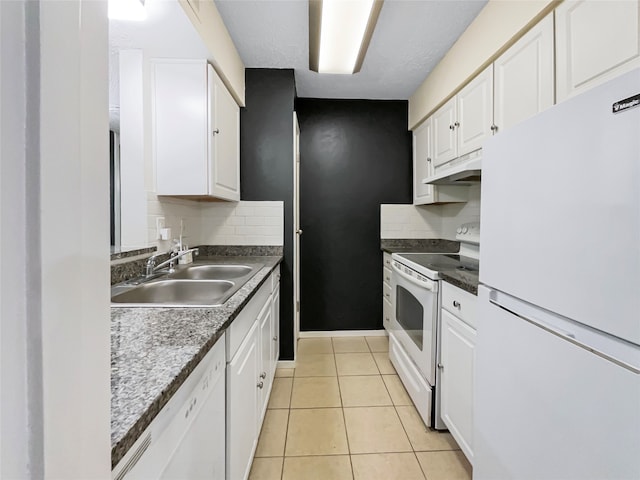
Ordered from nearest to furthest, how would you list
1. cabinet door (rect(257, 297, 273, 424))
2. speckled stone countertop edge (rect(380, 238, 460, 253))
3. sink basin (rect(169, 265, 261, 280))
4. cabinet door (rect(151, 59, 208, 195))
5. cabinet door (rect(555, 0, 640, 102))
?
cabinet door (rect(555, 0, 640, 102))
cabinet door (rect(257, 297, 273, 424))
cabinet door (rect(151, 59, 208, 195))
sink basin (rect(169, 265, 261, 280))
speckled stone countertop edge (rect(380, 238, 460, 253))

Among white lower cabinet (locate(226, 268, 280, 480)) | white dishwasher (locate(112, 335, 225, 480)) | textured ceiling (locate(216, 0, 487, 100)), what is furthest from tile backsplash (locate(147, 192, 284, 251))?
white dishwasher (locate(112, 335, 225, 480))

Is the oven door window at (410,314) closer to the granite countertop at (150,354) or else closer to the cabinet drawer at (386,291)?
the cabinet drawer at (386,291)

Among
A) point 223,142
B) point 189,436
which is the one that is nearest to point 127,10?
point 223,142

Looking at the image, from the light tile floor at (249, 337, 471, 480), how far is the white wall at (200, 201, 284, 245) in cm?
113

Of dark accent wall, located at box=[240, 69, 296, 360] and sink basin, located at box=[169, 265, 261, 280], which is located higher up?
dark accent wall, located at box=[240, 69, 296, 360]

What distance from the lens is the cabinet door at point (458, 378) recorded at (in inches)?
53.8

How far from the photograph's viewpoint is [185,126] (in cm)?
184

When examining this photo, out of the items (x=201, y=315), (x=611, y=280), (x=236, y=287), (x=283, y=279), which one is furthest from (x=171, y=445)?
(x=283, y=279)

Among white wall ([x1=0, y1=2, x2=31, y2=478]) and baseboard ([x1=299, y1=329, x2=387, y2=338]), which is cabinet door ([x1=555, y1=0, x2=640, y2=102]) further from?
baseboard ([x1=299, y1=329, x2=387, y2=338])

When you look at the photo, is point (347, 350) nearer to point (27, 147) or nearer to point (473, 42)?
point (473, 42)

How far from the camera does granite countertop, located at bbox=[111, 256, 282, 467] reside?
44cm

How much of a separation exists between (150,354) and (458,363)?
4.57 ft

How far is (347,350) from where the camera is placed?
284 centimetres

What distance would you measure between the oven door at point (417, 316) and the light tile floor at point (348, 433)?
0.32 meters
